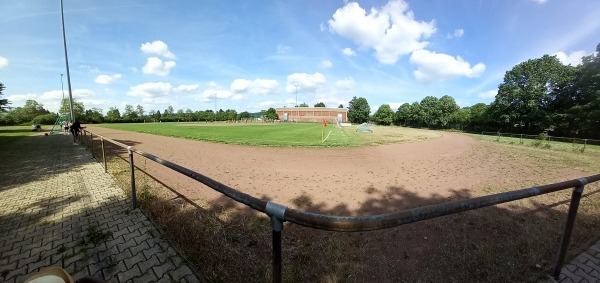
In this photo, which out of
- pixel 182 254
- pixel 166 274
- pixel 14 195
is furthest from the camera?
pixel 14 195

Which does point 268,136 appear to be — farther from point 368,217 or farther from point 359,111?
point 359,111

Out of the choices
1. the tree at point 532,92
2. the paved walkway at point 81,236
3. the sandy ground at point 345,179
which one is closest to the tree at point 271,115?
the tree at point 532,92

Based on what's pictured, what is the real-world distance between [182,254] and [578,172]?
16.0 meters

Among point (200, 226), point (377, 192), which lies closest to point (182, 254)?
point (200, 226)

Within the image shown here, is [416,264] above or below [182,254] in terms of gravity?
below

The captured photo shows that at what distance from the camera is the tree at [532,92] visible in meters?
41.7

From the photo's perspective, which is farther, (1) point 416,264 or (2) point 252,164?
(2) point 252,164

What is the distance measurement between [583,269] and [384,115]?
11237cm

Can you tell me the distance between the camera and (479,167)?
472 inches

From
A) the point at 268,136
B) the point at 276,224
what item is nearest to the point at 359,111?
the point at 268,136

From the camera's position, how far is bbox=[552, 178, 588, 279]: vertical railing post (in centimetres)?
264

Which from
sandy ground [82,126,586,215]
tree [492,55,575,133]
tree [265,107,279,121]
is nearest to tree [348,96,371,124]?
tree [265,107,279,121]

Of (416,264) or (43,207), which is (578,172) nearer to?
(416,264)

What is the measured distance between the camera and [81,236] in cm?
400
